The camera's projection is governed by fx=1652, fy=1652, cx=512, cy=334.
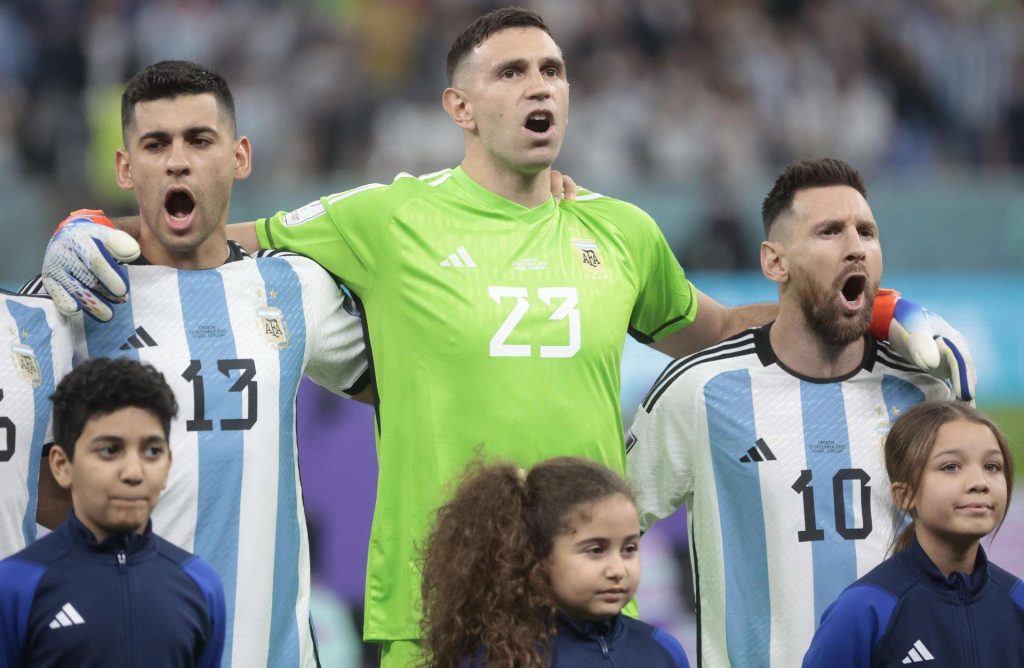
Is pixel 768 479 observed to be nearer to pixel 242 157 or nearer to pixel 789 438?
pixel 789 438

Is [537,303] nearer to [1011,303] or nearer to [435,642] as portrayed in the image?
[435,642]

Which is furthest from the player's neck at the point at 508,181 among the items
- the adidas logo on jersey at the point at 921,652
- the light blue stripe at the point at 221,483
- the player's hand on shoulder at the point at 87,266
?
the adidas logo on jersey at the point at 921,652

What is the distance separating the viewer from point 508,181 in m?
4.87

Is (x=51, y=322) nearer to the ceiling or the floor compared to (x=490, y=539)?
nearer to the ceiling

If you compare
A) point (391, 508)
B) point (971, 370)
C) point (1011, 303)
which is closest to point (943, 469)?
point (971, 370)

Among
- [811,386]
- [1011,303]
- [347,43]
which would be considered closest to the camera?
[811,386]

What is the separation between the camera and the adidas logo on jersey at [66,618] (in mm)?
3730

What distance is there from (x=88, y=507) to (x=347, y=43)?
9.74 meters

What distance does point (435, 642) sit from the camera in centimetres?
399

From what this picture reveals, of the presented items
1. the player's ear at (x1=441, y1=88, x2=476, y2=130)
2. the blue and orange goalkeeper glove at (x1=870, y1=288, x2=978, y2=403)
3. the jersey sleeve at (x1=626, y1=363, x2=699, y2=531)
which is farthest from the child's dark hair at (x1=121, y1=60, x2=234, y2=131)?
the blue and orange goalkeeper glove at (x1=870, y1=288, x2=978, y2=403)

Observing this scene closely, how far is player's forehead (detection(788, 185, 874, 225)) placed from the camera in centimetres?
481

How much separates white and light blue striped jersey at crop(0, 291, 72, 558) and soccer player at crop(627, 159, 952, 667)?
1.69 m

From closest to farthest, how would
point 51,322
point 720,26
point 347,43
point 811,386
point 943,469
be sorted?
1. point 943,469
2. point 51,322
3. point 811,386
4. point 347,43
5. point 720,26

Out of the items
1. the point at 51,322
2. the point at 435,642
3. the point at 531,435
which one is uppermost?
the point at 51,322
